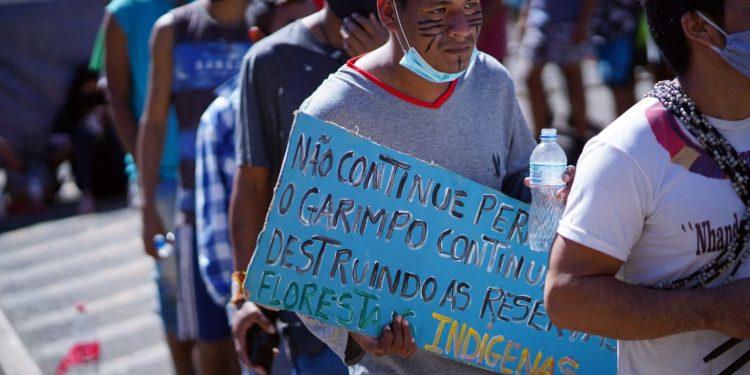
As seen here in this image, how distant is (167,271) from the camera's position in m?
4.87

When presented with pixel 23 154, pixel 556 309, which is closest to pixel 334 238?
pixel 556 309

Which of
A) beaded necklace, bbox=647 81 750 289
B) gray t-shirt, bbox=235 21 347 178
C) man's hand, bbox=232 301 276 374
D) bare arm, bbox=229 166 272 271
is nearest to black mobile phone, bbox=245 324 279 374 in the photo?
man's hand, bbox=232 301 276 374

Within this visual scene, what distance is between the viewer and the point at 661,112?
232cm

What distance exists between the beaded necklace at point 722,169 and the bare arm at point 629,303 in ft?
0.20

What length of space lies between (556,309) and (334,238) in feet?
2.31

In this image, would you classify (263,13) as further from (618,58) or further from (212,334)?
(618,58)

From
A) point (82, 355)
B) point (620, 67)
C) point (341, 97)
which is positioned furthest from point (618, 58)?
point (341, 97)

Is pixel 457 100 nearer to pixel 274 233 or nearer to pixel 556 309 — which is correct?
pixel 274 233

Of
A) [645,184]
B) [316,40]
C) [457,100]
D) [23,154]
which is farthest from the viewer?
[23,154]

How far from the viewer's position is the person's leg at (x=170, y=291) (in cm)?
483

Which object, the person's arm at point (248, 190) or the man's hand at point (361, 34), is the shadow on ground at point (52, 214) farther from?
the man's hand at point (361, 34)

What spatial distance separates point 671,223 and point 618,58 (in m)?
7.00

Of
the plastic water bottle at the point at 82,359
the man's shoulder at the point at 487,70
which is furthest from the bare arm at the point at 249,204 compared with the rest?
the plastic water bottle at the point at 82,359

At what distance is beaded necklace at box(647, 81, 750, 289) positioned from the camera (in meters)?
2.28
